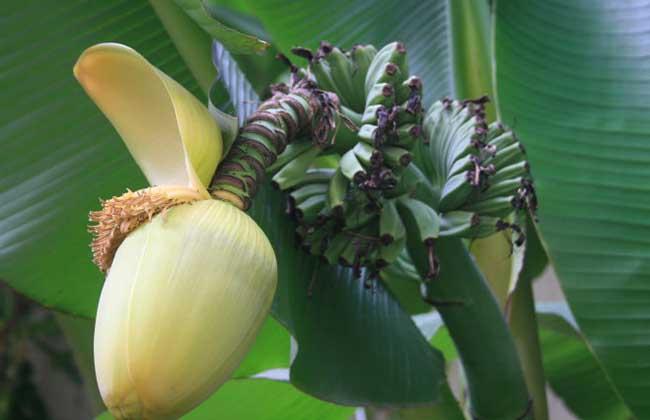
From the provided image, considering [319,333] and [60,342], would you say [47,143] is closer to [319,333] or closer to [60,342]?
[319,333]

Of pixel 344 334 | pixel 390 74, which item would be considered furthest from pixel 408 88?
pixel 344 334

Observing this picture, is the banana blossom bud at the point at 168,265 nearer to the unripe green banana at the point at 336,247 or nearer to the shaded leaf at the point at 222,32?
the shaded leaf at the point at 222,32

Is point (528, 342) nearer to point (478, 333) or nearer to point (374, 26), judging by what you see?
point (478, 333)

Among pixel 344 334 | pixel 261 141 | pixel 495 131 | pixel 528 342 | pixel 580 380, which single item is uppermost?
pixel 261 141

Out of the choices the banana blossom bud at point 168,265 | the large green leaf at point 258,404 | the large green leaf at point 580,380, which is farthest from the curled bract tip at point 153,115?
the large green leaf at point 580,380

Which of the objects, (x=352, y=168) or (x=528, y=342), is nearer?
(x=352, y=168)

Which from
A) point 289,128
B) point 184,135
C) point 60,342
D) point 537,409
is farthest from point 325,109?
point 60,342
